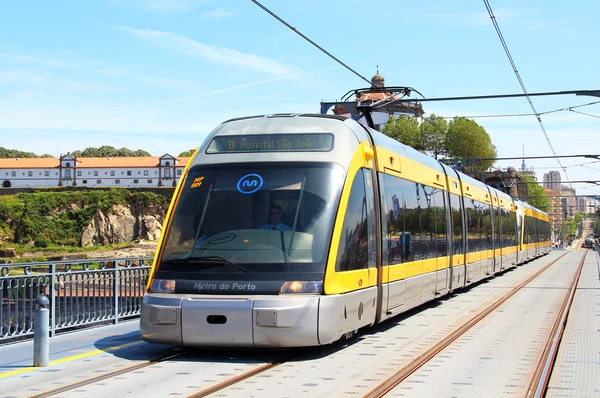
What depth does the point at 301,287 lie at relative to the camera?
9.57m

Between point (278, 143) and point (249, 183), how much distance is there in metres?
0.79

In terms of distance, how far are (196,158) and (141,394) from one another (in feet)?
13.9

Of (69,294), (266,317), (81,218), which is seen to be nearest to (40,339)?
(266,317)

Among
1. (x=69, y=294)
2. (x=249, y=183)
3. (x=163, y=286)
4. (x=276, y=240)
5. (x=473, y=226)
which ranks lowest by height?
(x=69, y=294)

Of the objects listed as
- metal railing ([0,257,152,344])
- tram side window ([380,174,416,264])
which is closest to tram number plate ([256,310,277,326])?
tram side window ([380,174,416,264])

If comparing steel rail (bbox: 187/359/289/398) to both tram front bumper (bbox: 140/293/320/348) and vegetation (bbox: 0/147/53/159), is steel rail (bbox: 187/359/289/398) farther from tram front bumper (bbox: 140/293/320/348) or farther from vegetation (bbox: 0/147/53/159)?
vegetation (bbox: 0/147/53/159)

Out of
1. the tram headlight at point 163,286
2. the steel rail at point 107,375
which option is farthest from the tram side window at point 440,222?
the tram headlight at point 163,286

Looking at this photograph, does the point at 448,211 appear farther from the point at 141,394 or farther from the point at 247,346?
the point at 141,394

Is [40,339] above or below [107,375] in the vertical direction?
above

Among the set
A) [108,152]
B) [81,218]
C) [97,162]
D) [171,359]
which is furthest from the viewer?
[108,152]

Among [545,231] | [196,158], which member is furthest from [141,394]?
[545,231]

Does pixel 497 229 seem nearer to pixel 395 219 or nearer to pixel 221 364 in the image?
pixel 395 219

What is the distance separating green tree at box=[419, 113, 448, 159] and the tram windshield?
10260cm

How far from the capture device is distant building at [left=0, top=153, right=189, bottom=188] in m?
157
